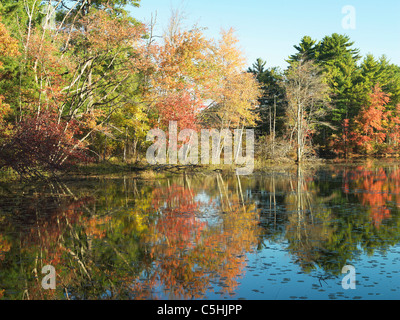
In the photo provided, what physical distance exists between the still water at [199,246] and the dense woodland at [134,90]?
7.64m

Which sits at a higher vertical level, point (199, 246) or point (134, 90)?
point (134, 90)

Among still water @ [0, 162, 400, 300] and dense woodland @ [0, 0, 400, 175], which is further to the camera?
dense woodland @ [0, 0, 400, 175]

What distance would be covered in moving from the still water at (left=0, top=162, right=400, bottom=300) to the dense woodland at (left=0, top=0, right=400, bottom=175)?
7.64m

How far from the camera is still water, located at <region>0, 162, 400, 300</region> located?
21.8ft

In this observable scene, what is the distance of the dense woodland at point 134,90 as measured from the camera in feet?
76.5

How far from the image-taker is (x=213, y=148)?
127ft

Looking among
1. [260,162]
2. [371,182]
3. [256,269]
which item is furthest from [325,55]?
[256,269]

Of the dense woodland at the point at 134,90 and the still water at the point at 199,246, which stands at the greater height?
the dense woodland at the point at 134,90

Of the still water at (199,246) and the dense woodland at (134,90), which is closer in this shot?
the still water at (199,246)

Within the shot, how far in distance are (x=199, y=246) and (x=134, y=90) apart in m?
27.5

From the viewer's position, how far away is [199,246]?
913cm

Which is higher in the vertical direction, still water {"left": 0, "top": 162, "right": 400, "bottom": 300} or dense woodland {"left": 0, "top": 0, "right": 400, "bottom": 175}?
dense woodland {"left": 0, "top": 0, "right": 400, "bottom": 175}

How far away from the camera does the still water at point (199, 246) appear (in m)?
6.64
